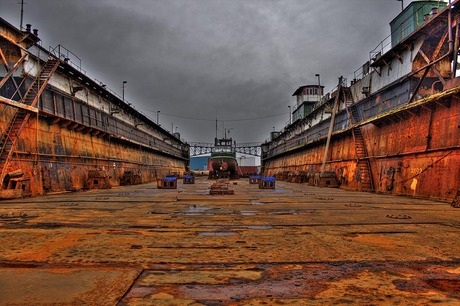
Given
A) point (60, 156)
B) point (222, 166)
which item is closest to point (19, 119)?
point (60, 156)

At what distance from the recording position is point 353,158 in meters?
18.5

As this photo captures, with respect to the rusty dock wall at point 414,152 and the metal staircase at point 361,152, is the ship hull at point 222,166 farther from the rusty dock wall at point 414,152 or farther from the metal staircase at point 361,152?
the rusty dock wall at point 414,152

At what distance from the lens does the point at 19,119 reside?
12.6m

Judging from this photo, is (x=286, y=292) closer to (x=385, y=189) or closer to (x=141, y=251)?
(x=141, y=251)

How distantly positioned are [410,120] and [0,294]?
15.3m

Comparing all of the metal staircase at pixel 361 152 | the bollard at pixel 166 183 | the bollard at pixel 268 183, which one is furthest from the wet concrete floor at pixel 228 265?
the bollard at pixel 166 183

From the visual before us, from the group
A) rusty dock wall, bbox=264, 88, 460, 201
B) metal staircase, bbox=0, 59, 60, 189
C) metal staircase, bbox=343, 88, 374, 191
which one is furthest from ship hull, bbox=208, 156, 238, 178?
metal staircase, bbox=0, 59, 60, 189

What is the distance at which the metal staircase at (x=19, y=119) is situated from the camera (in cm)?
1121

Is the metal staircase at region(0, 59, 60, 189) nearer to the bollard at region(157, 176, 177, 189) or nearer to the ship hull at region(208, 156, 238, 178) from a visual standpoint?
the bollard at region(157, 176, 177, 189)

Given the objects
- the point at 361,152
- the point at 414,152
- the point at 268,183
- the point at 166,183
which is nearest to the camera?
the point at 414,152

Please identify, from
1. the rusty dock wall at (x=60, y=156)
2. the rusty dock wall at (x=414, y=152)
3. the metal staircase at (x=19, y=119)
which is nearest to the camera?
the rusty dock wall at (x=414, y=152)

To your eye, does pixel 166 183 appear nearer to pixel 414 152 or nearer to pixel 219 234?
pixel 414 152

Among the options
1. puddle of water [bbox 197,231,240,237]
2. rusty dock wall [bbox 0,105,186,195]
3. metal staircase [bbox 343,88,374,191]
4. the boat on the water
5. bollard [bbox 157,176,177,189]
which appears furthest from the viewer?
the boat on the water

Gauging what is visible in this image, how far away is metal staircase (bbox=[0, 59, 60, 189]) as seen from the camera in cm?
1121
